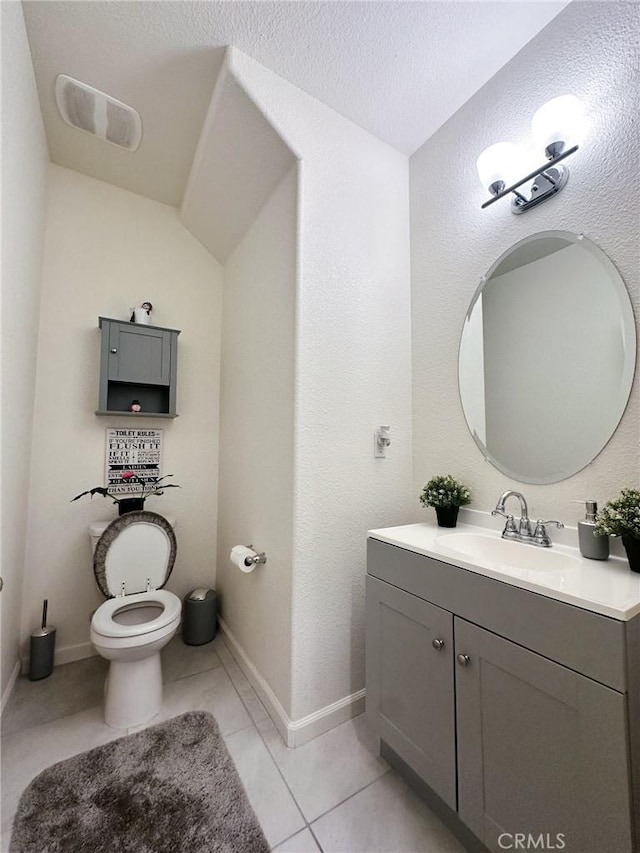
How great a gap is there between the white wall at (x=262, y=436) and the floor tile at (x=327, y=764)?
0.14 meters

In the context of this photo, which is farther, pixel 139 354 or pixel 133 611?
pixel 139 354

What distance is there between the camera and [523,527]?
1.21 m

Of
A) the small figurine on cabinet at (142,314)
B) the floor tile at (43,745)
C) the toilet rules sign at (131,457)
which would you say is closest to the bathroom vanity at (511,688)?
the floor tile at (43,745)

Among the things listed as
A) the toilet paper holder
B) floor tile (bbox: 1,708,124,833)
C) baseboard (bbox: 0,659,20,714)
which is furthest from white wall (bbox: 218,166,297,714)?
baseboard (bbox: 0,659,20,714)

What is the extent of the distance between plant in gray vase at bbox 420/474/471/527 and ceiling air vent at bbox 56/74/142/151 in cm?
221

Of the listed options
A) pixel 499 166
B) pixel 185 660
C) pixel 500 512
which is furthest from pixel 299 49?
pixel 185 660

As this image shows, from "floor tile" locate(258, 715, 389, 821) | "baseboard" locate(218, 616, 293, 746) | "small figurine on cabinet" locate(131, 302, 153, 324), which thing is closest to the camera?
"floor tile" locate(258, 715, 389, 821)

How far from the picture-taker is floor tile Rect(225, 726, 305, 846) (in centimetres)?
103

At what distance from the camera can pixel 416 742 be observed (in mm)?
1073

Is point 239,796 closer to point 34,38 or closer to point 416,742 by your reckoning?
point 416,742

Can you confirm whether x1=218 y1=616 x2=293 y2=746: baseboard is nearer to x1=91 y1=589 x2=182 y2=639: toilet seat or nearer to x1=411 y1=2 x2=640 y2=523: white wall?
x1=91 y1=589 x2=182 y2=639: toilet seat

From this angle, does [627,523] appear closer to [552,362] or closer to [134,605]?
[552,362]

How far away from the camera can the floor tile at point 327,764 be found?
1119mm

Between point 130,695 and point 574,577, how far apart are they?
5.57ft
